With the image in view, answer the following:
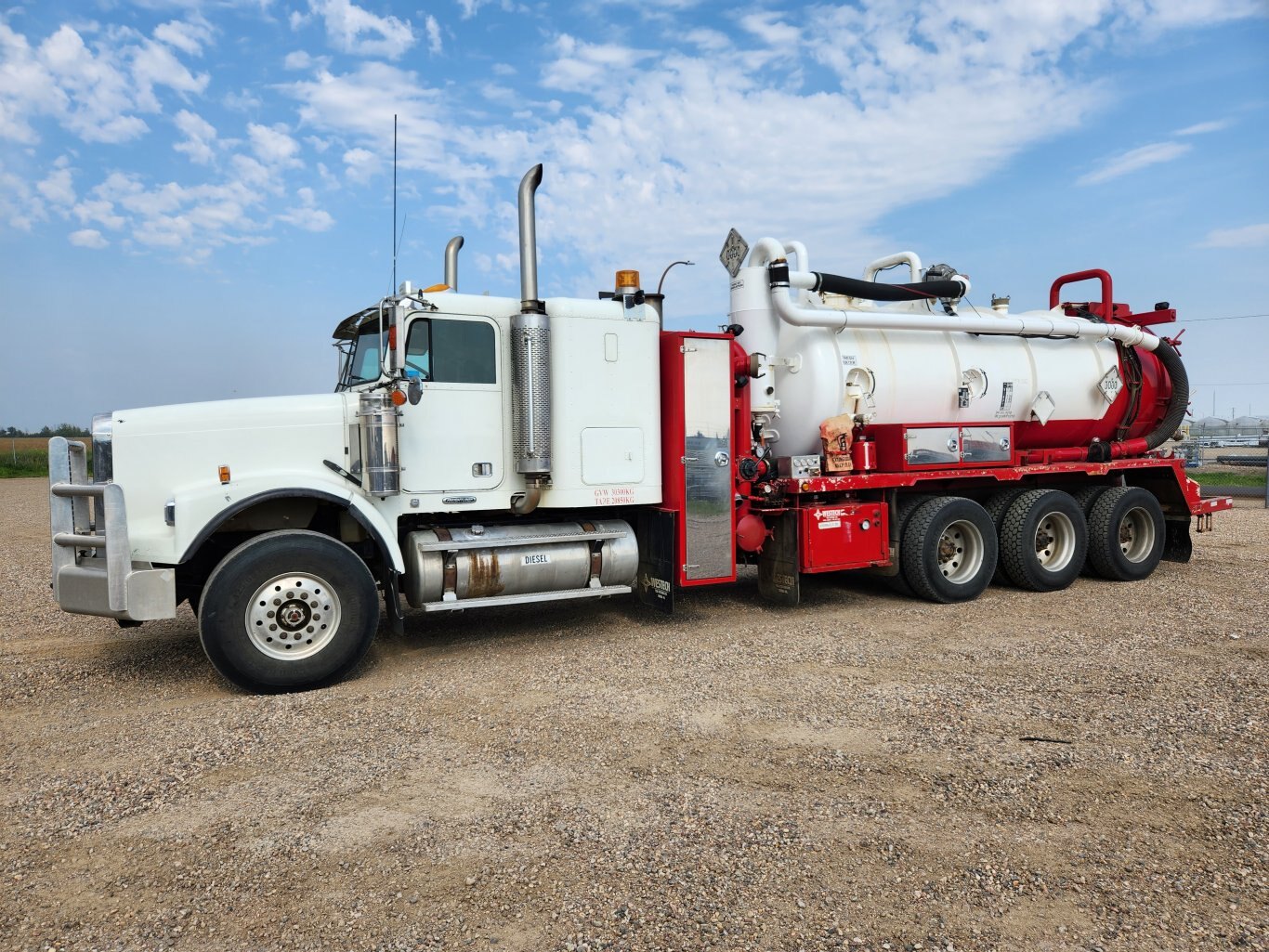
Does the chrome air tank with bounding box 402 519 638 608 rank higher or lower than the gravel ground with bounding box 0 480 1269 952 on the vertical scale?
higher

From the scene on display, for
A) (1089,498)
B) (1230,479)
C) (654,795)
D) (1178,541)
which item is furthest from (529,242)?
(1230,479)

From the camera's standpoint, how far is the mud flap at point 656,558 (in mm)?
7762

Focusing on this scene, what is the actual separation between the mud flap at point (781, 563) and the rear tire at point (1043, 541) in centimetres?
267

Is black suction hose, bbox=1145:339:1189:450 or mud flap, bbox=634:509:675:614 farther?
black suction hose, bbox=1145:339:1189:450

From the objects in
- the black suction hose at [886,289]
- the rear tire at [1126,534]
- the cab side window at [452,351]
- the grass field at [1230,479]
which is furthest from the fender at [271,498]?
the grass field at [1230,479]

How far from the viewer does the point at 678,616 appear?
28.0 feet

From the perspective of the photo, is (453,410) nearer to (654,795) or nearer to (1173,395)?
(654,795)

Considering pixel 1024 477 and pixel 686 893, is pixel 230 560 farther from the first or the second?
pixel 1024 477

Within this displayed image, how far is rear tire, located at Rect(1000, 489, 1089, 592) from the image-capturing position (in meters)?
9.42

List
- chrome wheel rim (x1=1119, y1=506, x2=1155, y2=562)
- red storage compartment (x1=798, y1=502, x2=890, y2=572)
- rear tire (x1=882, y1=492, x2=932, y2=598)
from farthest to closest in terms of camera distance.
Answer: chrome wheel rim (x1=1119, y1=506, x2=1155, y2=562) → rear tire (x1=882, y1=492, x2=932, y2=598) → red storage compartment (x1=798, y1=502, x2=890, y2=572)

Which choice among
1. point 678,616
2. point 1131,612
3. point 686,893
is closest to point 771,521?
point 678,616

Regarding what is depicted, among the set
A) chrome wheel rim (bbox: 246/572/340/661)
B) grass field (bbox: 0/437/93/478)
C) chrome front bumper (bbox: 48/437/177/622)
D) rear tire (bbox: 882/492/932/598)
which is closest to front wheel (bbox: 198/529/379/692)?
chrome wheel rim (bbox: 246/572/340/661)

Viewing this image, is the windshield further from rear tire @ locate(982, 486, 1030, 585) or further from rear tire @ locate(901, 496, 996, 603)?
rear tire @ locate(982, 486, 1030, 585)

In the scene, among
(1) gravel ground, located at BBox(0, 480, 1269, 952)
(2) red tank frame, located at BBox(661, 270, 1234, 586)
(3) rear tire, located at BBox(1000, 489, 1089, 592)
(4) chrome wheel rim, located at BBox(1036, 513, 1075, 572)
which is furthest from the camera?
(4) chrome wheel rim, located at BBox(1036, 513, 1075, 572)
